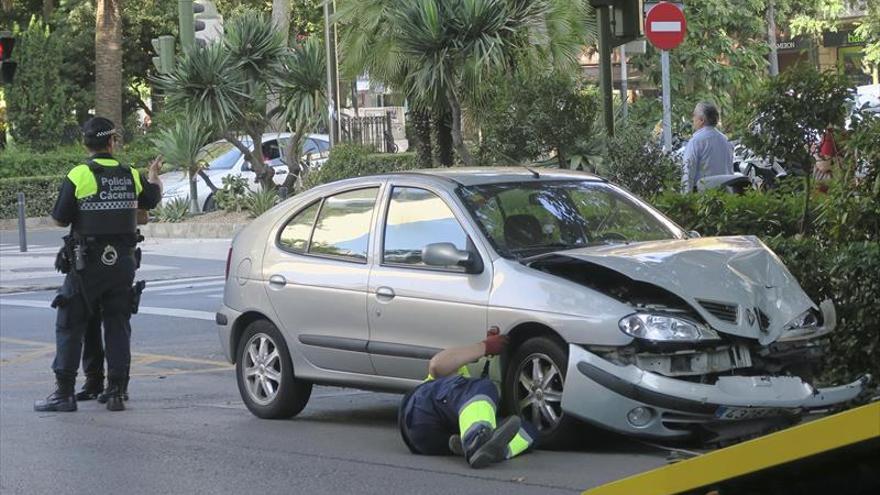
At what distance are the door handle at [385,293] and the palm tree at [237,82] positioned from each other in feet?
62.1

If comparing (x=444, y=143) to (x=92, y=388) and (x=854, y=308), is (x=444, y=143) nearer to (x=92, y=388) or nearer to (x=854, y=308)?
(x=92, y=388)

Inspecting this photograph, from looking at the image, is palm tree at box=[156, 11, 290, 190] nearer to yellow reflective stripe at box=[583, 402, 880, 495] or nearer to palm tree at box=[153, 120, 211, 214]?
palm tree at box=[153, 120, 211, 214]

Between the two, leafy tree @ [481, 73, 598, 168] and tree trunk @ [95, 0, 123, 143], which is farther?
tree trunk @ [95, 0, 123, 143]

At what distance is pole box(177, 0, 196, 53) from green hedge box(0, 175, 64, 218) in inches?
453

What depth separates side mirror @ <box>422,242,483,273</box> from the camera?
327 inches

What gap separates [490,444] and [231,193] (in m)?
21.7

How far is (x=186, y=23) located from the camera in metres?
25.1

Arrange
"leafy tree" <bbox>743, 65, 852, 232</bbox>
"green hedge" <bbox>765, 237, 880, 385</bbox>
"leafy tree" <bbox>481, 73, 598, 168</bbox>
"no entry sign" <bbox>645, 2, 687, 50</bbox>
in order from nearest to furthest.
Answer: "green hedge" <bbox>765, 237, 880, 385</bbox> < "leafy tree" <bbox>743, 65, 852, 232</bbox> < "leafy tree" <bbox>481, 73, 598, 168</bbox> < "no entry sign" <bbox>645, 2, 687, 50</bbox>

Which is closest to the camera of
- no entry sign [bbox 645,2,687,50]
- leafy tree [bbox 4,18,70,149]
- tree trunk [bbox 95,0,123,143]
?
no entry sign [bbox 645,2,687,50]

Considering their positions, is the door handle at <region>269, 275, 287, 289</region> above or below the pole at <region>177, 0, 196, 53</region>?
below

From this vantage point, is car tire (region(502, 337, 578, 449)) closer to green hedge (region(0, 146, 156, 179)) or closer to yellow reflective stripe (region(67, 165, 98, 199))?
yellow reflective stripe (region(67, 165, 98, 199))

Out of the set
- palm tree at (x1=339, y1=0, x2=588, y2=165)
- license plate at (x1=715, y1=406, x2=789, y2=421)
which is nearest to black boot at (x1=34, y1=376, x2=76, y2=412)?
license plate at (x1=715, y1=406, x2=789, y2=421)

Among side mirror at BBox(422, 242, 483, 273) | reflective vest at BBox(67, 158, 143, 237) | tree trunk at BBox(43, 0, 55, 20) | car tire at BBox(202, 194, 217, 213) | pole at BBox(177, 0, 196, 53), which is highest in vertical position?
tree trunk at BBox(43, 0, 55, 20)

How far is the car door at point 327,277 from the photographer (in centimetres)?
895
